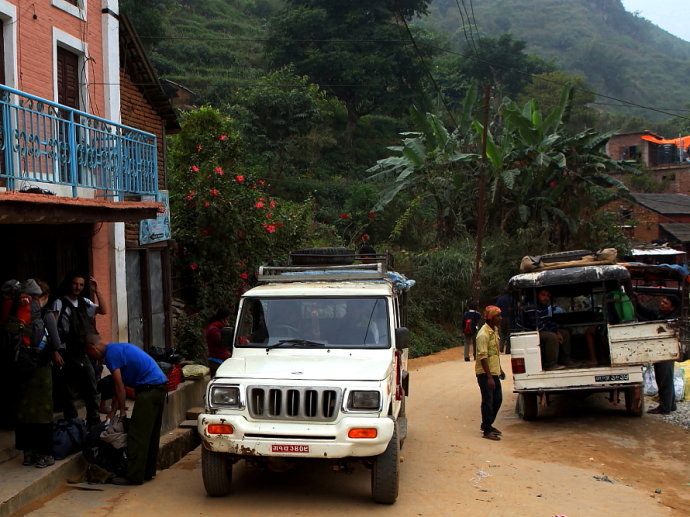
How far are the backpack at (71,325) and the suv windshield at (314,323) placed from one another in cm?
195

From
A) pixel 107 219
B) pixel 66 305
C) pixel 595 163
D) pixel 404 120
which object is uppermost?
pixel 404 120

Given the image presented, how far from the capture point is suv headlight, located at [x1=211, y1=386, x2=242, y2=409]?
271 inches

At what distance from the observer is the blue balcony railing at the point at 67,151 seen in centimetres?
730

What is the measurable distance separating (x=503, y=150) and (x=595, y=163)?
3701 mm

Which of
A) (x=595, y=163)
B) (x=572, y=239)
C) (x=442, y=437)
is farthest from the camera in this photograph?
(x=572, y=239)

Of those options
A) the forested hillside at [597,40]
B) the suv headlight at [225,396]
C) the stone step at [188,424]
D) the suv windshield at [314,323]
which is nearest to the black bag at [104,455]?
the suv headlight at [225,396]

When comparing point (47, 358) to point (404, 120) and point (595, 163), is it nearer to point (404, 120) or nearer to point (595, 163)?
point (595, 163)

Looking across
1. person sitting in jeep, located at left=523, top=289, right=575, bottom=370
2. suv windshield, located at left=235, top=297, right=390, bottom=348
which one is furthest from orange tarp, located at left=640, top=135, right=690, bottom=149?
suv windshield, located at left=235, top=297, right=390, bottom=348

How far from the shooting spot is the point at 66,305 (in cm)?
862

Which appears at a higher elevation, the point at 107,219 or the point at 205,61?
the point at 205,61

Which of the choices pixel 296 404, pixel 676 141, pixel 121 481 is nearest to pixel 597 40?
pixel 676 141

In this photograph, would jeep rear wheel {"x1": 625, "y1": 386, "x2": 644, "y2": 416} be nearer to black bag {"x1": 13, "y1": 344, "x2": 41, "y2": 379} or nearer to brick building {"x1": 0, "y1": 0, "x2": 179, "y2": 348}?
brick building {"x1": 0, "y1": 0, "x2": 179, "y2": 348}

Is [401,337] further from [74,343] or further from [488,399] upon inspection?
[74,343]

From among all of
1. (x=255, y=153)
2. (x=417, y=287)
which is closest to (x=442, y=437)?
(x=417, y=287)
